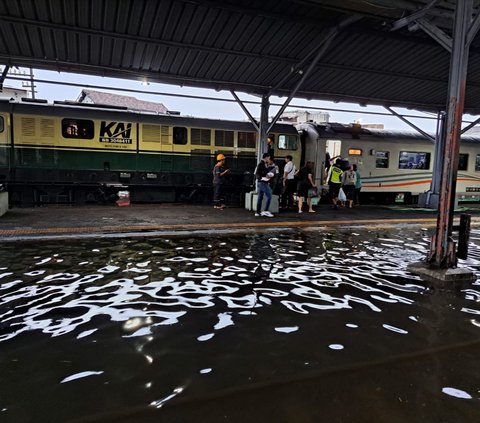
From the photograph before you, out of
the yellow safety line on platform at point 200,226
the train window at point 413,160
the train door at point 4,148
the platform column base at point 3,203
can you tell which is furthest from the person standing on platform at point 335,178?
the train door at point 4,148

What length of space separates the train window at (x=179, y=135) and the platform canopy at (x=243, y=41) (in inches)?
121

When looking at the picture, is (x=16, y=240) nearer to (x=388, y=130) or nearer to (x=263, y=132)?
(x=263, y=132)

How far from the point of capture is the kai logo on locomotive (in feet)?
42.0

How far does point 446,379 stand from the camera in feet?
8.25

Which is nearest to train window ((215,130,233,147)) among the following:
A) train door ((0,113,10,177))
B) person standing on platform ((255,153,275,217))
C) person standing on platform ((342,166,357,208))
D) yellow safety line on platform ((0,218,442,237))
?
person standing on platform ((255,153,275,217))

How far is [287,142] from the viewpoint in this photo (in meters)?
15.2

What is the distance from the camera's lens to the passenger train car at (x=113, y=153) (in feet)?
39.6

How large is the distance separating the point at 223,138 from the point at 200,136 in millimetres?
886

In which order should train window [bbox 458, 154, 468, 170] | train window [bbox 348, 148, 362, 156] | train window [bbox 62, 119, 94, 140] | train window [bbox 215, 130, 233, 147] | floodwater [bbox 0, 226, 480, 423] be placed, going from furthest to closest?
train window [bbox 458, 154, 468, 170], train window [bbox 348, 148, 362, 156], train window [bbox 215, 130, 233, 147], train window [bbox 62, 119, 94, 140], floodwater [bbox 0, 226, 480, 423]

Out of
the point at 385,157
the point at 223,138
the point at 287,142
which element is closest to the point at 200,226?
the point at 223,138

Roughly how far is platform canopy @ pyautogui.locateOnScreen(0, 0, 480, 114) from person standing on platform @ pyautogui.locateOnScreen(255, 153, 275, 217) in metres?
2.46

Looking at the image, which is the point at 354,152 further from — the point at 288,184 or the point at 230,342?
the point at 230,342

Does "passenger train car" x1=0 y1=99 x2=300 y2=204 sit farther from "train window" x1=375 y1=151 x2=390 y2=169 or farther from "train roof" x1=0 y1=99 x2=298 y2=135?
"train window" x1=375 y1=151 x2=390 y2=169

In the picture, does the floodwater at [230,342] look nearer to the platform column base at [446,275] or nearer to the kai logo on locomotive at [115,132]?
the platform column base at [446,275]
